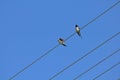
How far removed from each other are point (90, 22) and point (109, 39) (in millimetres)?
695

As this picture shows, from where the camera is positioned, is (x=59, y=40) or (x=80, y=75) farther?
(x=59, y=40)

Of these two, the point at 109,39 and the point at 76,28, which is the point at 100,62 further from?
the point at 76,28

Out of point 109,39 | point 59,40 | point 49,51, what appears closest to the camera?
point 109,39

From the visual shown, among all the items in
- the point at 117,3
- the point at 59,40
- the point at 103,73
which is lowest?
the point at 103,73

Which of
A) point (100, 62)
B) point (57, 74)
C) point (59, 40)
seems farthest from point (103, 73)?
point (59, 40)

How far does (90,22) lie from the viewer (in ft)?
39.7

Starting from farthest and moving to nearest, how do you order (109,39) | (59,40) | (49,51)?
(59,40), (49,51), (109,39)

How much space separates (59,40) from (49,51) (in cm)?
542

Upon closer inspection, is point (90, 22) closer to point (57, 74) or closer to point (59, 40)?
point (57, 74)

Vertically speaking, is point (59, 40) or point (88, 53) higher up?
point (59, 40)

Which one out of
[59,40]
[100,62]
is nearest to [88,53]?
[100,62]

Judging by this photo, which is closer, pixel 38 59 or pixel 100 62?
pixel 100 62

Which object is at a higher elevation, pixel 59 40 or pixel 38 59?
pixel 59 40

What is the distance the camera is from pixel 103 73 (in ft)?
38.5
